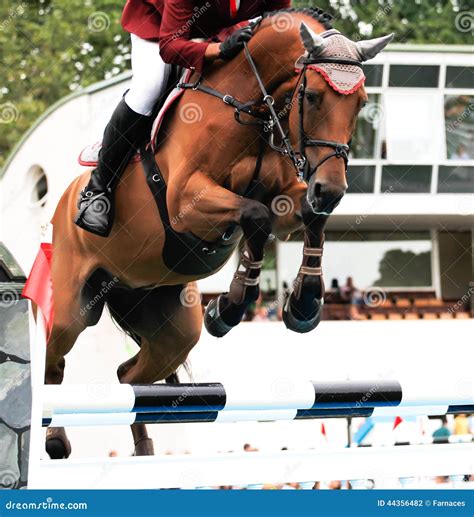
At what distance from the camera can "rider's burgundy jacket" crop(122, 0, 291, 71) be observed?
15.9 ft

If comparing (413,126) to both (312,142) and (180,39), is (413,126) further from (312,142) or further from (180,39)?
(312,142)

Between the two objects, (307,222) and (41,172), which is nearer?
(307,222)

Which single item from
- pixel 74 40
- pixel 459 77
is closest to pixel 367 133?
pixel 459 77

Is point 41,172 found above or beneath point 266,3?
beneath

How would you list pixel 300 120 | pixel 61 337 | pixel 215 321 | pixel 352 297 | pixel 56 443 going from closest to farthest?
pixel 300 120, pixel 215 321, pixel 56 443, pixel 61 337, pixel 352 297

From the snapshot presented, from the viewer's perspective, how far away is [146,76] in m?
5.18

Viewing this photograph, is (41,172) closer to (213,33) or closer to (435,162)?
(435,162)

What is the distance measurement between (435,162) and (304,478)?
60.7 feet

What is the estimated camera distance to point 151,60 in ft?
16.9

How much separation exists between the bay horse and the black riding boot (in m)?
0.07

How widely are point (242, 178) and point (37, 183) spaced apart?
1561 cm
